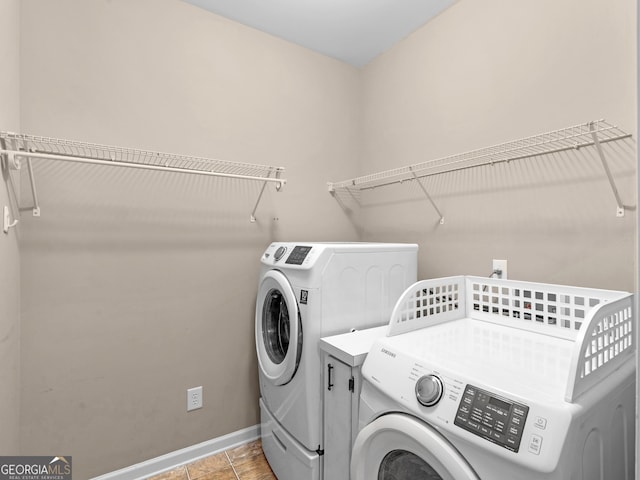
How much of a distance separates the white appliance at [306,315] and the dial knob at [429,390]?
667mm

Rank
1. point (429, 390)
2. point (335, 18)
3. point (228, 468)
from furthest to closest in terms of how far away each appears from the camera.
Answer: point (335, 18) < point (228, 468) < point (429, 390)

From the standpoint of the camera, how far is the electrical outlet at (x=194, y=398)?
1983 millimetres

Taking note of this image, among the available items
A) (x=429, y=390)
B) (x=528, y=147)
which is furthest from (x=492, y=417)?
(x=528, y=147)

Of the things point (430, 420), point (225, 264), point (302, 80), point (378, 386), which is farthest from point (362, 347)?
point (302, 80)

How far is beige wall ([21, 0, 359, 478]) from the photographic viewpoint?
162 cm

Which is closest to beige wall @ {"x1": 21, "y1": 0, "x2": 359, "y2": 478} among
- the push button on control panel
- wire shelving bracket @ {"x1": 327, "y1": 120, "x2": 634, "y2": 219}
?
wire shelving bracket @ {"x1": 327, "y1": 120, "x2": 634, "y2": 219}

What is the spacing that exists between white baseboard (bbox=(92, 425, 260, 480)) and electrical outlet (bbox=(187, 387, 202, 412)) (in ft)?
0.80

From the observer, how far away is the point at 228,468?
6.33 feet

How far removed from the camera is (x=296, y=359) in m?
1.56

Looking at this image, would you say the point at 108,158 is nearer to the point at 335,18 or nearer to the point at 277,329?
the point at 277,329

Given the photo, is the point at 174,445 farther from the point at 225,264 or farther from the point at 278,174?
the point at 278,174

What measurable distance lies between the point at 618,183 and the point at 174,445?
2666 millimetres

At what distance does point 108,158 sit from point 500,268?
2237 millimetres

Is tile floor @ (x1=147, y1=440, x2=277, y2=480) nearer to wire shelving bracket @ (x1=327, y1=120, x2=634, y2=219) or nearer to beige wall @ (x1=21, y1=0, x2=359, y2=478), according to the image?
beige wall @ (x1=21, y1=0, x2=359, y2=478)
